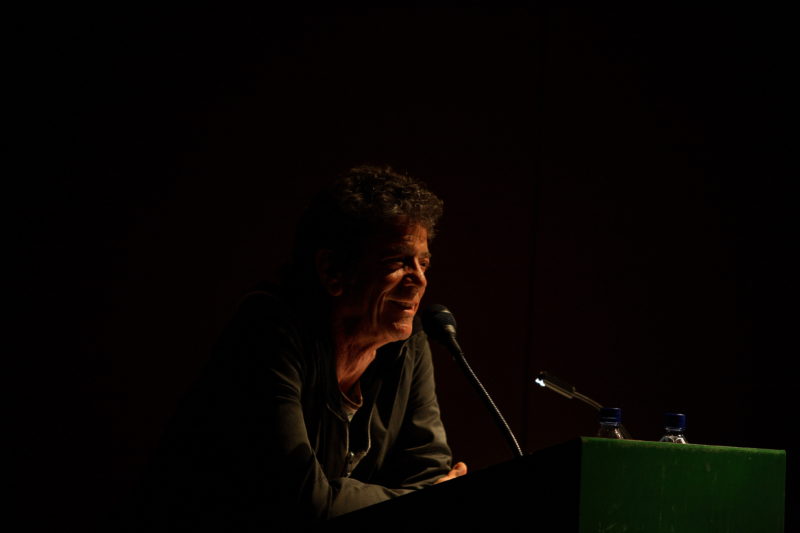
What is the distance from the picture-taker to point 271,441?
1.60 meters

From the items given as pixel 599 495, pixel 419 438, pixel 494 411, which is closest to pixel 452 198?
pixel 419 438

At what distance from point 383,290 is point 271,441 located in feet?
1.63

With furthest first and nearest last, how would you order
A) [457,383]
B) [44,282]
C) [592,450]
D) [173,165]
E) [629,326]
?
[629,326] → [457,383] → [173,165] → [44,282] → [592,450]

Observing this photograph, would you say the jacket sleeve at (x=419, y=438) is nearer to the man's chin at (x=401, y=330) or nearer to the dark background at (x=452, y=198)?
the man's chin at (x=401, y=330)

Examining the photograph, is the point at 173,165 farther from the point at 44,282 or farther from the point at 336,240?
the point at 336,240

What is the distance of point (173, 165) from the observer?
2.27m

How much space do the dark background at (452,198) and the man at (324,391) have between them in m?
0.48

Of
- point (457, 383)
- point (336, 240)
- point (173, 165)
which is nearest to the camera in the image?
point (336, 240)

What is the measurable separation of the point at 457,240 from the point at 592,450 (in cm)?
172

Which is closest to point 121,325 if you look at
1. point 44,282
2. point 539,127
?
point 44,282

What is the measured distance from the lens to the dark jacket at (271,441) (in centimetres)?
157

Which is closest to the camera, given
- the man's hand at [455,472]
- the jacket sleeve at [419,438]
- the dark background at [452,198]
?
the man's hand at [455,472]

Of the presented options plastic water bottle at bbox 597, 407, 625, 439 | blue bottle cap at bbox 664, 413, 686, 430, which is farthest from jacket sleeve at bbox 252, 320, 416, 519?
blue bottle cap at bbox 664, 413, 686, 430

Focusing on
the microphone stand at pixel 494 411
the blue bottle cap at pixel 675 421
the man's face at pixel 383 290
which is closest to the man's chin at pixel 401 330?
the man's face at pixel 383 290
